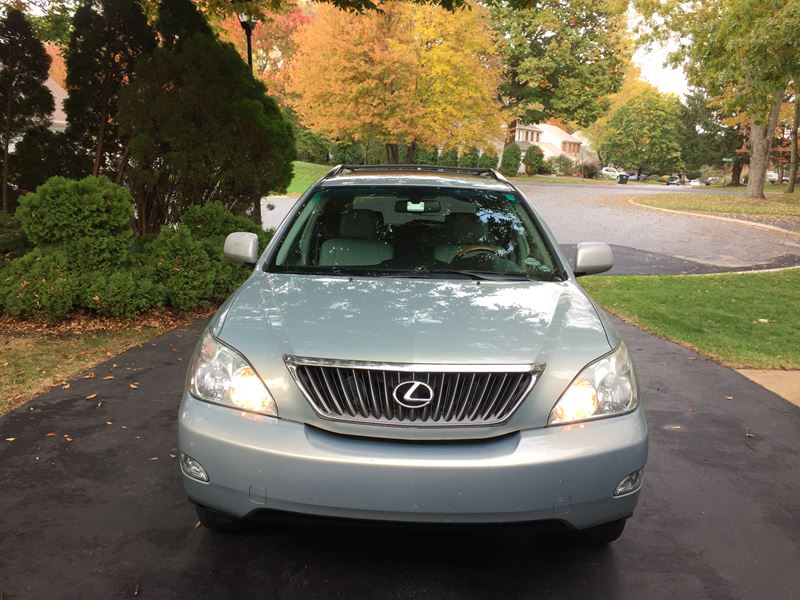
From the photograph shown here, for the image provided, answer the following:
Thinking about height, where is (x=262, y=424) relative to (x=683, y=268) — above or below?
above

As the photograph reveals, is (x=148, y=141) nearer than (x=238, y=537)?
No

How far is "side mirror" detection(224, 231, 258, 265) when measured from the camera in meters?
4.08

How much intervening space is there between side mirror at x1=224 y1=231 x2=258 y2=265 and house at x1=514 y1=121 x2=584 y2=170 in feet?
283

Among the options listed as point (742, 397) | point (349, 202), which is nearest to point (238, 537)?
point (349, 202)

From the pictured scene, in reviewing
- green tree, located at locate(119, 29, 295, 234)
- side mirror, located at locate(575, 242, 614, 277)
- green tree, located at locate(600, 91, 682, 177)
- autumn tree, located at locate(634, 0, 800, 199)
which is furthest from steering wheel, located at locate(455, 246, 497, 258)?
green tree, located at locate(600, 91, 682, 177)

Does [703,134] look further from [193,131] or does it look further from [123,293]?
[123,293]

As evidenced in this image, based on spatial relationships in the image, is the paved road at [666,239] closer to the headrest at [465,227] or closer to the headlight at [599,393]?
the headrest at [465,227]

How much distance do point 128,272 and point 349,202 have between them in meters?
4.01

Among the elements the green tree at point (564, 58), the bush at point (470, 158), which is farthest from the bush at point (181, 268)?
the green tree at point (564, 58)

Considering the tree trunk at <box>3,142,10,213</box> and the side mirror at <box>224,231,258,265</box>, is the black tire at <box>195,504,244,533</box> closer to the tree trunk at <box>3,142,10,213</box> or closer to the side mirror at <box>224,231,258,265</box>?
the side mirror at <box>224,231,258,265</box>

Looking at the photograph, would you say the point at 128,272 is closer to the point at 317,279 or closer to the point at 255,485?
the point at 317,279

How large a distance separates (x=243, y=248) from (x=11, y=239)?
493 cm

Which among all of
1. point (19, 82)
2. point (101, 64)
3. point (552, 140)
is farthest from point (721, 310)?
point (552, 140)

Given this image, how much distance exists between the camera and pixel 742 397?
5.47 meters
